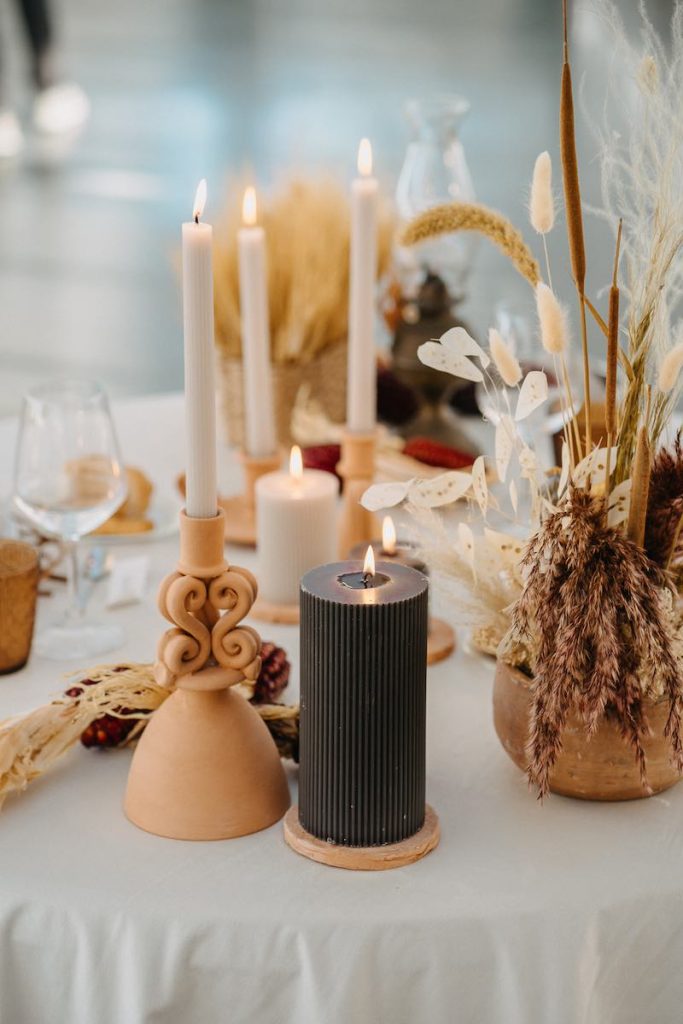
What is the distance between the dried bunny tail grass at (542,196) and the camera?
833mm

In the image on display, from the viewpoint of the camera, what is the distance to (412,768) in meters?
0.85

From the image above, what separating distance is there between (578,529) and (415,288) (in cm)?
104

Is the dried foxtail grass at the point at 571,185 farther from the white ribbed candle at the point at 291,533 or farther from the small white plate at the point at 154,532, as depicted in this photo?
the small white plate at the point at 154,532

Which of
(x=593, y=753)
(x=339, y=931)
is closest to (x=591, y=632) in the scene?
(x=593, y=753)

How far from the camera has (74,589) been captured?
1.20m

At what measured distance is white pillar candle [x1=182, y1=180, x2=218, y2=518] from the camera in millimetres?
825

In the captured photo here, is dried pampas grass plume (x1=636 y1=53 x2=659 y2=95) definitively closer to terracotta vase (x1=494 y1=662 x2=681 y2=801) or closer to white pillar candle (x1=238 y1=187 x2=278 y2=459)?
terracotta vase (x1=494 y1=662 x2=681 y2=801)

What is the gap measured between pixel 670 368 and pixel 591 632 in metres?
0.17

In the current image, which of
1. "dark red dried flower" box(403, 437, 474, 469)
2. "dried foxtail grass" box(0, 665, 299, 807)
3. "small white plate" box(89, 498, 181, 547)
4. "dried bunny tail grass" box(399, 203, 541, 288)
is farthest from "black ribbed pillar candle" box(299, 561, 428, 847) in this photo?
"dark red dried flower" box(403, 437, 474, 469)

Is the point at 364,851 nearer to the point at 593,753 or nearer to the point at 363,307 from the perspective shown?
the point at 593,753

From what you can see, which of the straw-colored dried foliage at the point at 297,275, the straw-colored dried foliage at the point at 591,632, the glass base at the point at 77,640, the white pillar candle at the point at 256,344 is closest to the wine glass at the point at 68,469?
the glass base at the point at 77,640

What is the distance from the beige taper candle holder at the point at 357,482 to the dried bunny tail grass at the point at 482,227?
357 mm

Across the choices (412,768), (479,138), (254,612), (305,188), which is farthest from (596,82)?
(412,768)

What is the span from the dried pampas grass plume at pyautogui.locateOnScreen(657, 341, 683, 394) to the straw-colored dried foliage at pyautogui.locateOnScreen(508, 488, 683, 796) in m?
0.09
